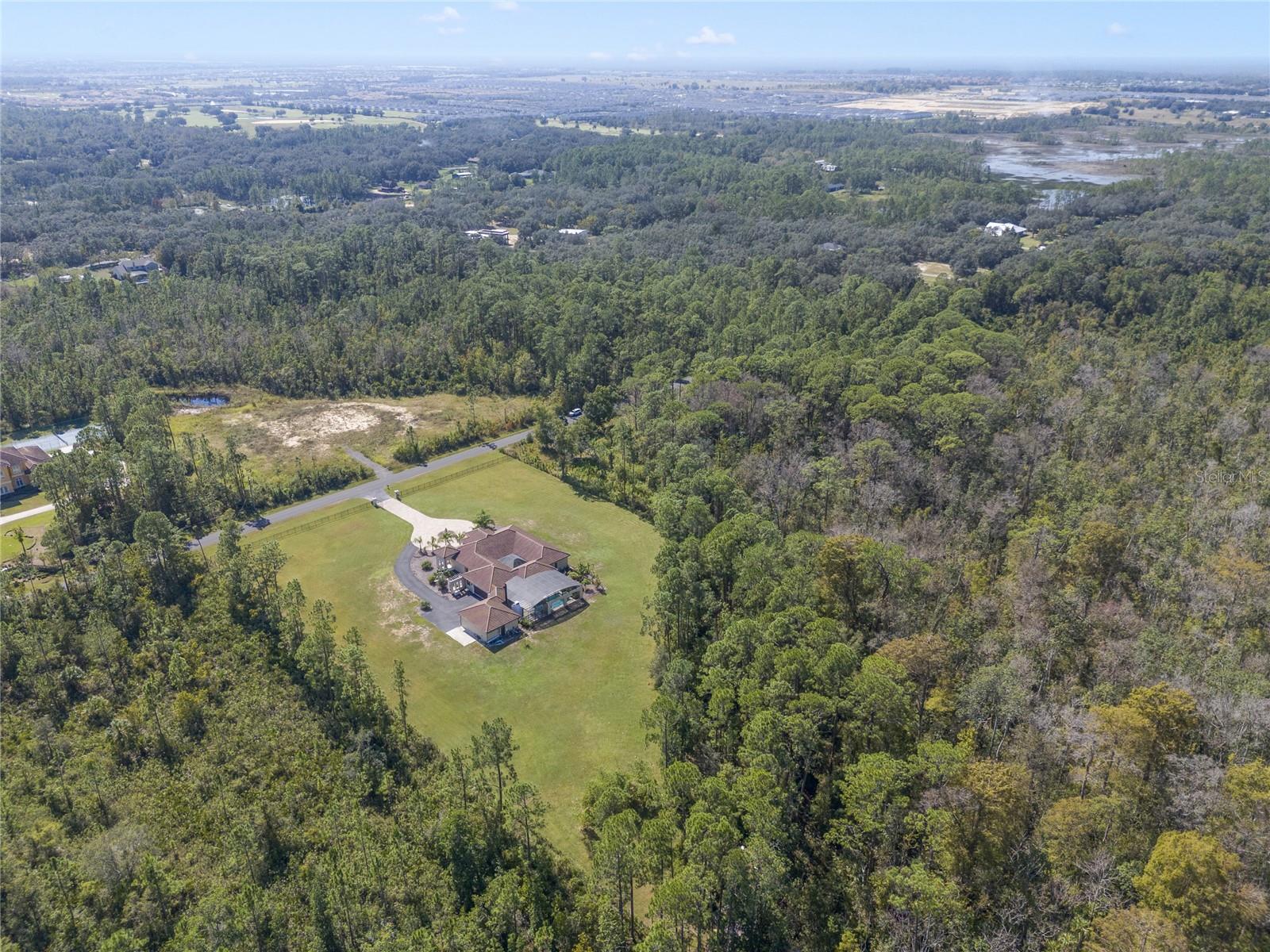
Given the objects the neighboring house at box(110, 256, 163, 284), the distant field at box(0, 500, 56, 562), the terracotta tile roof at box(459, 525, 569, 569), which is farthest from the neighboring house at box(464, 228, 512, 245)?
the terracotta tile roof at box(459, 525, 569, 569)

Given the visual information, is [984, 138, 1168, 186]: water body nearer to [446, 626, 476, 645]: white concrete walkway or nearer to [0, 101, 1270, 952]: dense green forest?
[0, 101, 1270, 952]: dense green forest

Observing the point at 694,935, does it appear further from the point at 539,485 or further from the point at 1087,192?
the point at 1087,192

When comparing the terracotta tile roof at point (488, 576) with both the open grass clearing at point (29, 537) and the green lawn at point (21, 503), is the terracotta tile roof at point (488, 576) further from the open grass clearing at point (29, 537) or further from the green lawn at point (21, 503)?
the green lawn at point (21, 503)

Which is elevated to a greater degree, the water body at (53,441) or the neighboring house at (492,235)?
the neighboring house at (492,235)

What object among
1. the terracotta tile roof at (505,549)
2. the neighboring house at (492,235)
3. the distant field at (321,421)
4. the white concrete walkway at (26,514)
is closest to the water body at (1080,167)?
the neighboring house at (492,235)

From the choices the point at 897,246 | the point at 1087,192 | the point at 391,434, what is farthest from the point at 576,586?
the point at 1087,192

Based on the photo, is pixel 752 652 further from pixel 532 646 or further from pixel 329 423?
pixel 329 423

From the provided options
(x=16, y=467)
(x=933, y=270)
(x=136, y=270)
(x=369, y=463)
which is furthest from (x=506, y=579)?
(x=136, y=270)
